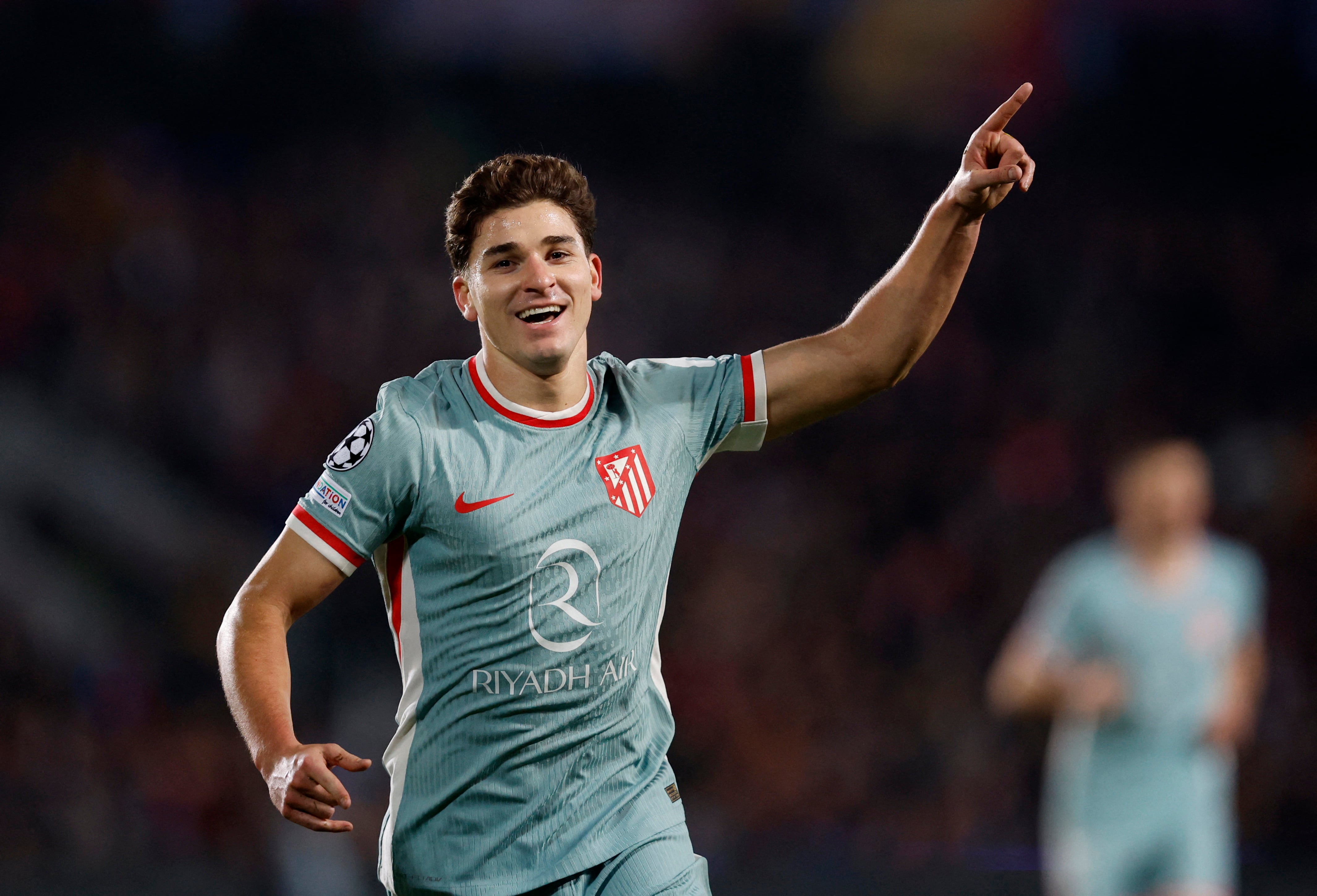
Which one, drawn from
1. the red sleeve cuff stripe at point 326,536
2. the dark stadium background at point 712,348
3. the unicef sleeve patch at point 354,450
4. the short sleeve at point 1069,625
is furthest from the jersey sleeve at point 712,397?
the dark stadium background at point 712,348

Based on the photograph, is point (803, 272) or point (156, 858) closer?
point (156, 858)

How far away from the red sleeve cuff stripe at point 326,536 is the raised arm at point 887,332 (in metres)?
1.01

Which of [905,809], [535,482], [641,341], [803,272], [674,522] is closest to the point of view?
[535,482]

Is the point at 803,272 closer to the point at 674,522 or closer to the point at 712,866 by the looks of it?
the point at 712,866

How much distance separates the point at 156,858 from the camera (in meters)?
8.23

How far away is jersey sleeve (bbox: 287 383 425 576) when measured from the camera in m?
2.81

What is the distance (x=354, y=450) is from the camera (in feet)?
9.36

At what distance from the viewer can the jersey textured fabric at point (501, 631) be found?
283 cm

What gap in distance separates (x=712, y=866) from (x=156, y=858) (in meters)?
3.35

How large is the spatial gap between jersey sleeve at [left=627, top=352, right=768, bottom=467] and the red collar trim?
0.65 ft

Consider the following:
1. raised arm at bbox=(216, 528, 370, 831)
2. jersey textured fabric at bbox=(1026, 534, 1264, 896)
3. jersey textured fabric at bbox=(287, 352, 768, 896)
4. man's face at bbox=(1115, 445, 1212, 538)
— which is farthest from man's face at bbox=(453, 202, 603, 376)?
jersey textured fabric at bbox=(1026, 534, 1264, 896)

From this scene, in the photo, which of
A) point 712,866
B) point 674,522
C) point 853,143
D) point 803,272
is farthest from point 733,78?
point 674,522

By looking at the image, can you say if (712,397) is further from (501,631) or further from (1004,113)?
(1004,113)

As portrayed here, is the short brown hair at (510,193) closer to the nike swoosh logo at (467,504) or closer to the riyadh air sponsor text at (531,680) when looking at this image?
the nike swoosh logo at (467,504)
